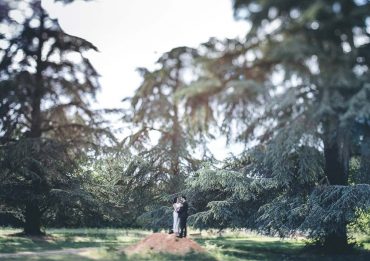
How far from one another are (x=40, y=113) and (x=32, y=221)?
21.2 feet

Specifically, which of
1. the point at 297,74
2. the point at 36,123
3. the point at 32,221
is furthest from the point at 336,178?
the point at 32,221

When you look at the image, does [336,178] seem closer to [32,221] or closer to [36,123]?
[36,123]

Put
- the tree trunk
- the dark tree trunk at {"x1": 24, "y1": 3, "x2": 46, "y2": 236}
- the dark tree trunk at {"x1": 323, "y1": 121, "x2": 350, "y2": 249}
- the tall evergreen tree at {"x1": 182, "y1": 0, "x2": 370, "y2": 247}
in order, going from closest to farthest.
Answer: the tall evergreen tree at {"x1": 182, "y1": 0, "x2": 370, "y2": 247} < the dark tree trunk at {"x1": 323, "y1": 121, "x2": 350, "y2": 249} < the dark tree trunk at {"x1": 24, "y1": 3, "x2": 46, "y2": 236} < the tree trunk

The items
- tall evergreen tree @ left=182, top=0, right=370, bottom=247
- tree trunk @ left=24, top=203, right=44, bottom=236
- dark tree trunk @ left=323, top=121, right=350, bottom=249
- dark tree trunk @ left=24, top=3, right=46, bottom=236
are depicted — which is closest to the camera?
tall evergreen tree @ left=182, top=0, right=370, bottom=247

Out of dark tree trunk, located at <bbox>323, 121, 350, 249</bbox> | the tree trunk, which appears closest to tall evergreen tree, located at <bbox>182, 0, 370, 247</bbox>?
dark tree trunk, located at <bbox>323, 121, 350, 249</bbox>

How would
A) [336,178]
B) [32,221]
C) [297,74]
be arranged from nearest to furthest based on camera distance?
[297,74] < [336,178] < [32,221]

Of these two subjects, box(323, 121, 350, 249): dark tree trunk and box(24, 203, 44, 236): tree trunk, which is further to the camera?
box(24, 203, 44, 236): tree trunk

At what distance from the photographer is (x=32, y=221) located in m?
23.0

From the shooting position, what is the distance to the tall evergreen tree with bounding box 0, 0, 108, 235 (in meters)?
17.6

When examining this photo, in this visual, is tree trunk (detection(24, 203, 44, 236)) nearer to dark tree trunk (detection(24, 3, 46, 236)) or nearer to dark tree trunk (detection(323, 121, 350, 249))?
dark tree trunk (detection(24, 3, 46, 236))

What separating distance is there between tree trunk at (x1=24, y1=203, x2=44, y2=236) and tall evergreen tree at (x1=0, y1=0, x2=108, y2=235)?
6 centimetres

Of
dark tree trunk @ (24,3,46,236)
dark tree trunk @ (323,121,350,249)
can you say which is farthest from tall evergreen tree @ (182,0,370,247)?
dark tree trunk @ (24,3,46,236)

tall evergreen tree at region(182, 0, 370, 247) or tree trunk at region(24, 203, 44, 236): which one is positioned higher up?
tall evergreen tree at region(182, 0, 370, 247)

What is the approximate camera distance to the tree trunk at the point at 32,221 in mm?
22531
